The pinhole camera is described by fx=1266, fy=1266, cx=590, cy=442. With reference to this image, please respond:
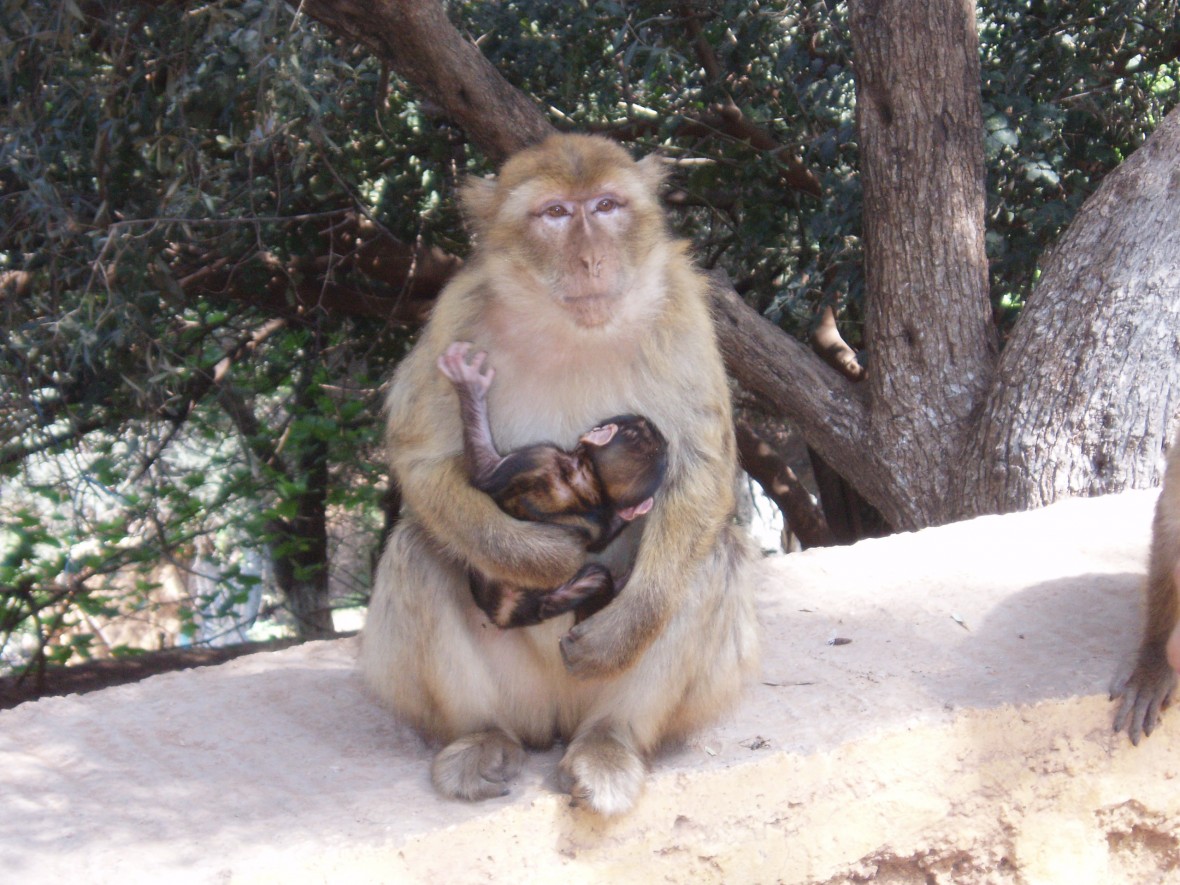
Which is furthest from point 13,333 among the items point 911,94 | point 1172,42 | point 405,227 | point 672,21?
point 1172,42

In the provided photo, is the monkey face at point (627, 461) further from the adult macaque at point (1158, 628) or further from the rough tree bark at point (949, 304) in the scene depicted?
the rough tree bark at point (949, 304)

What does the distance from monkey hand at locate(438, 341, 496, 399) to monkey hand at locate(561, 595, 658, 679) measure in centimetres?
60

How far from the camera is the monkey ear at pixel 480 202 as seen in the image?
334cm

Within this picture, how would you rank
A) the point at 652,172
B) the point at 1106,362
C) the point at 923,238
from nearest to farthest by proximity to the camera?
the point at 652,172 → the point at 1106,362 → the point at 923,238

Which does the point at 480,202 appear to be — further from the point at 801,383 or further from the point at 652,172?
the point at 801,383

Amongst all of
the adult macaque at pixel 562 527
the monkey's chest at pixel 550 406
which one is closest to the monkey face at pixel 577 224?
the adult macaque at pixel 562 527

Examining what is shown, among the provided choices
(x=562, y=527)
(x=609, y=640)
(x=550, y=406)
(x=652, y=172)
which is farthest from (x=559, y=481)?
(x=652, y=172)

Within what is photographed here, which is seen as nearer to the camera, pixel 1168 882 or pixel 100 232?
pixel 1168 882

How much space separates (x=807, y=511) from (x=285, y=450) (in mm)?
3270

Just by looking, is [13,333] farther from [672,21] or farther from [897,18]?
[897,18]

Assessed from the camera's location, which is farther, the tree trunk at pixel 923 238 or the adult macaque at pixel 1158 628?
the tree trunk at pixel 923 238

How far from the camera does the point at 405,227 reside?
6379 millimetres

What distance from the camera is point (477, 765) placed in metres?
2.89

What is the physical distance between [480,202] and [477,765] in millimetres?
1457
